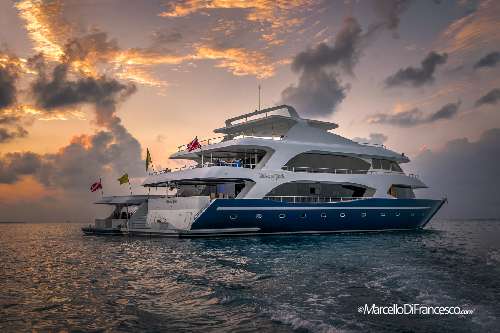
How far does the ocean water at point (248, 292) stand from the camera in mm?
8047

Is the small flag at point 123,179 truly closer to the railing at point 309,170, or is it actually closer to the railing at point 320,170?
the railing at point 309,170

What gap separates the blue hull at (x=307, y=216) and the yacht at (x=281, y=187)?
67 millimetres

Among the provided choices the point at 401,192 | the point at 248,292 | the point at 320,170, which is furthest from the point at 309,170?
the point at 248,292

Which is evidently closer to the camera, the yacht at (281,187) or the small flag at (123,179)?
the yacht at (281,187)

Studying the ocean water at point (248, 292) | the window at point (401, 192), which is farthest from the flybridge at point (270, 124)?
the ocean water at point (248, 292)

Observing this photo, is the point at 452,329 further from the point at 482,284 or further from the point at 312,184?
the point at 312,184

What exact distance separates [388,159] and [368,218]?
7.88m

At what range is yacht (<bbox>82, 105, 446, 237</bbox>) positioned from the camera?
28.0 meters

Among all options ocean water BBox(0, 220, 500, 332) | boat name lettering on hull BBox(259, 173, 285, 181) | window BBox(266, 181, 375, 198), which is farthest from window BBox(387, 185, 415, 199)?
ocean water BBox(0, 220, 500, 332)

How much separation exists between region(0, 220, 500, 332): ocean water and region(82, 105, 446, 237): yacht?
29.8 ft

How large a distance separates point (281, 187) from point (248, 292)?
876 inches

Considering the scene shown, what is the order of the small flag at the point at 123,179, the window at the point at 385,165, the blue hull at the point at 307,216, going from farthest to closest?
1. the window at the point at 385,165
2. the small flag at the point at 123,179
3. the blue hull at the point at 307,216

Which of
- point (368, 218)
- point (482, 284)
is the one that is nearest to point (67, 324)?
point (482, 284)

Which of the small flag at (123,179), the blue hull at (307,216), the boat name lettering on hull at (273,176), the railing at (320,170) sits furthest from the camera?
the small flag at (123,179)
